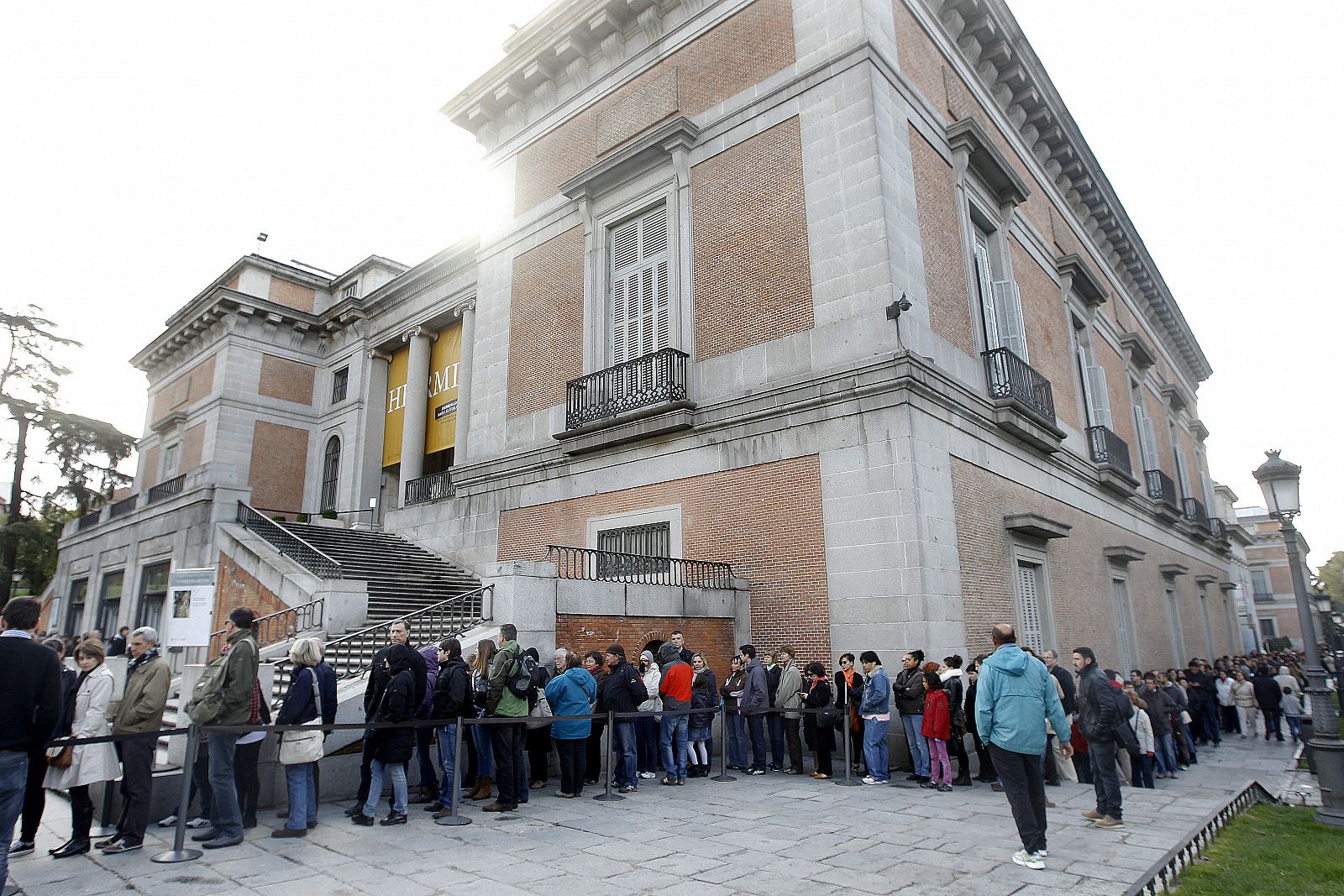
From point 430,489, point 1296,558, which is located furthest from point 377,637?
point 1296,558

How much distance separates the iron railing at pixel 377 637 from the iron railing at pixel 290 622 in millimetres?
643

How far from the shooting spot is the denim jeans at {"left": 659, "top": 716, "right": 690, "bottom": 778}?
9.30 metres

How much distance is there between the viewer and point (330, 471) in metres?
27.9

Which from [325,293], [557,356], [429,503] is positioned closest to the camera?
[557,356]

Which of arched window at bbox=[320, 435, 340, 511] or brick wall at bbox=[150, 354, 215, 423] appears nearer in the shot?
arched window at bbox=[320, 435, 340, 511]

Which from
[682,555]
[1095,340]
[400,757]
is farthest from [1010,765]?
[1095,340]

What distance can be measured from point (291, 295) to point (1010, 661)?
96.7 feet

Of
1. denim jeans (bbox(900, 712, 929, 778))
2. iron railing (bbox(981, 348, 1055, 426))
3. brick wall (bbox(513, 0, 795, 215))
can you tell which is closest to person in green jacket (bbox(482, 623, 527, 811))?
denim jeans (bbox(900, 712, 929, 778))

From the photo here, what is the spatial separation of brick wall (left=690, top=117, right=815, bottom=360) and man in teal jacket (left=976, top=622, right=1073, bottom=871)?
7662 millimetres

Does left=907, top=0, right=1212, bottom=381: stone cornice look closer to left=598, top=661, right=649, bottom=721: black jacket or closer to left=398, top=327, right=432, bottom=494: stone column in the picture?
left=598, top=661, right=649, bottom=721: black jacket

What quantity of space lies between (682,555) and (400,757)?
23.6ft

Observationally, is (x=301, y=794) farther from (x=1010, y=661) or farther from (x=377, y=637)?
(x=377, y=637)

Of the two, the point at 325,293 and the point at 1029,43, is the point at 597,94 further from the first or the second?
the point at 325,293

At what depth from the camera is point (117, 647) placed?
14688mm
